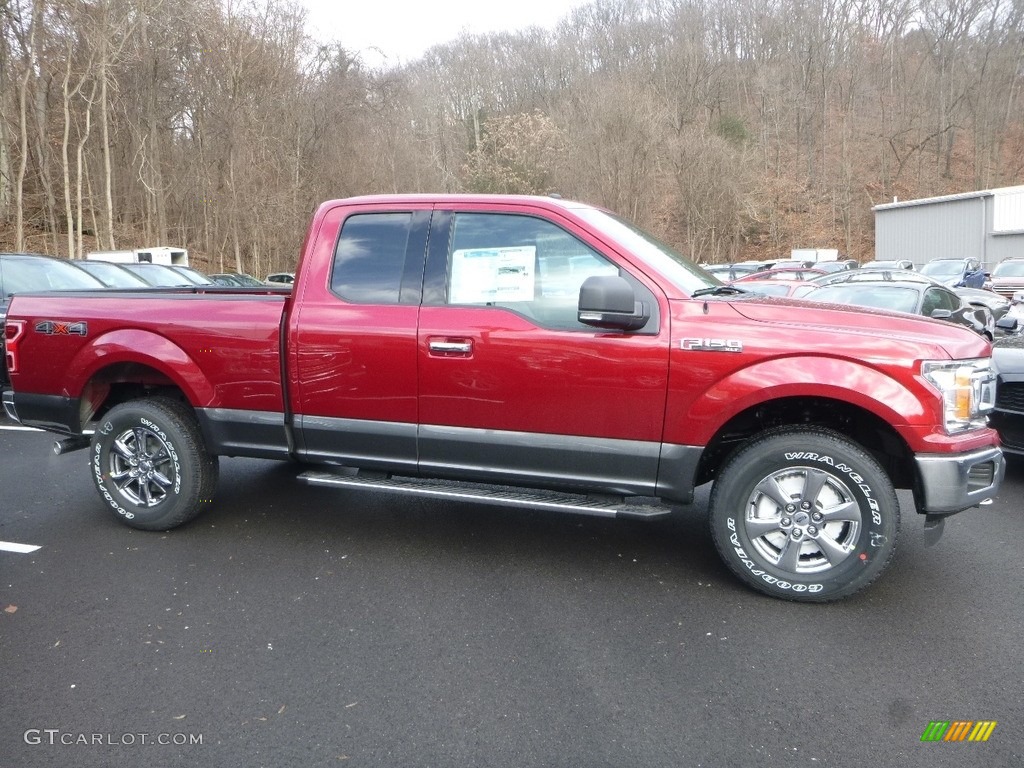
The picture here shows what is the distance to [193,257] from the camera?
3803 centimetres

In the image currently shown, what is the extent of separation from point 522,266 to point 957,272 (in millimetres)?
24266

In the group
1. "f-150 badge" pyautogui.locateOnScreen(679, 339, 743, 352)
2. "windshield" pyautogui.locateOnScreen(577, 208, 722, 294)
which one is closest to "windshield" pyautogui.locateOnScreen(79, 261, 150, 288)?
"windshield" pyautogui.locateOnScreen(577, 208, 722, 294)

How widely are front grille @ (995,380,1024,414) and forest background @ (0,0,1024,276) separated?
26.7m

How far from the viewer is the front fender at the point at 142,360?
15.5 ft

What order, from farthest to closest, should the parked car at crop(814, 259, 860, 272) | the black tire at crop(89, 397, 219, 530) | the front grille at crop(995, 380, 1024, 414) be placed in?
the parked car at crop(814, 259, 860, 272) → the front grille at crop(995, 380, 1024, 414) → the black tire at crop(89, 397, 219, 530)

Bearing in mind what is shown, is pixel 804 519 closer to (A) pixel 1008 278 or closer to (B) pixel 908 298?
(B) pixel 908 298

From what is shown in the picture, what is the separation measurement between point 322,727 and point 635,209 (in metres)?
37.2

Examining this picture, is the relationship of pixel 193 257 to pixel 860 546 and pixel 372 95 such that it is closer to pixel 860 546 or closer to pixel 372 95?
pixel 372 95

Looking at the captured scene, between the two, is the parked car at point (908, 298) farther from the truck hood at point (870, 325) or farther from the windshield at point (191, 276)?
the windshield at point (191, 276)

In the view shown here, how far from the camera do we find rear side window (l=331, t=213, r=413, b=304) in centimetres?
445

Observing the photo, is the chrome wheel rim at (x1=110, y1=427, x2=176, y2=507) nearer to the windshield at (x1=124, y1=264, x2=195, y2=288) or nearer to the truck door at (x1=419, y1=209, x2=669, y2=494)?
the truck door at (x1=419, y1=209, x2=669, y2=494)

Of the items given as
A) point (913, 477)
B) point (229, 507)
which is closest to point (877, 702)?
point (913, 477)

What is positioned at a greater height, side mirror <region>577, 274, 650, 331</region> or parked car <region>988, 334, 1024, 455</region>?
side mirror <region>577, 274, 650, 331</region>

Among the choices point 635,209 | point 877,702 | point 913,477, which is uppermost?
point 635,209
